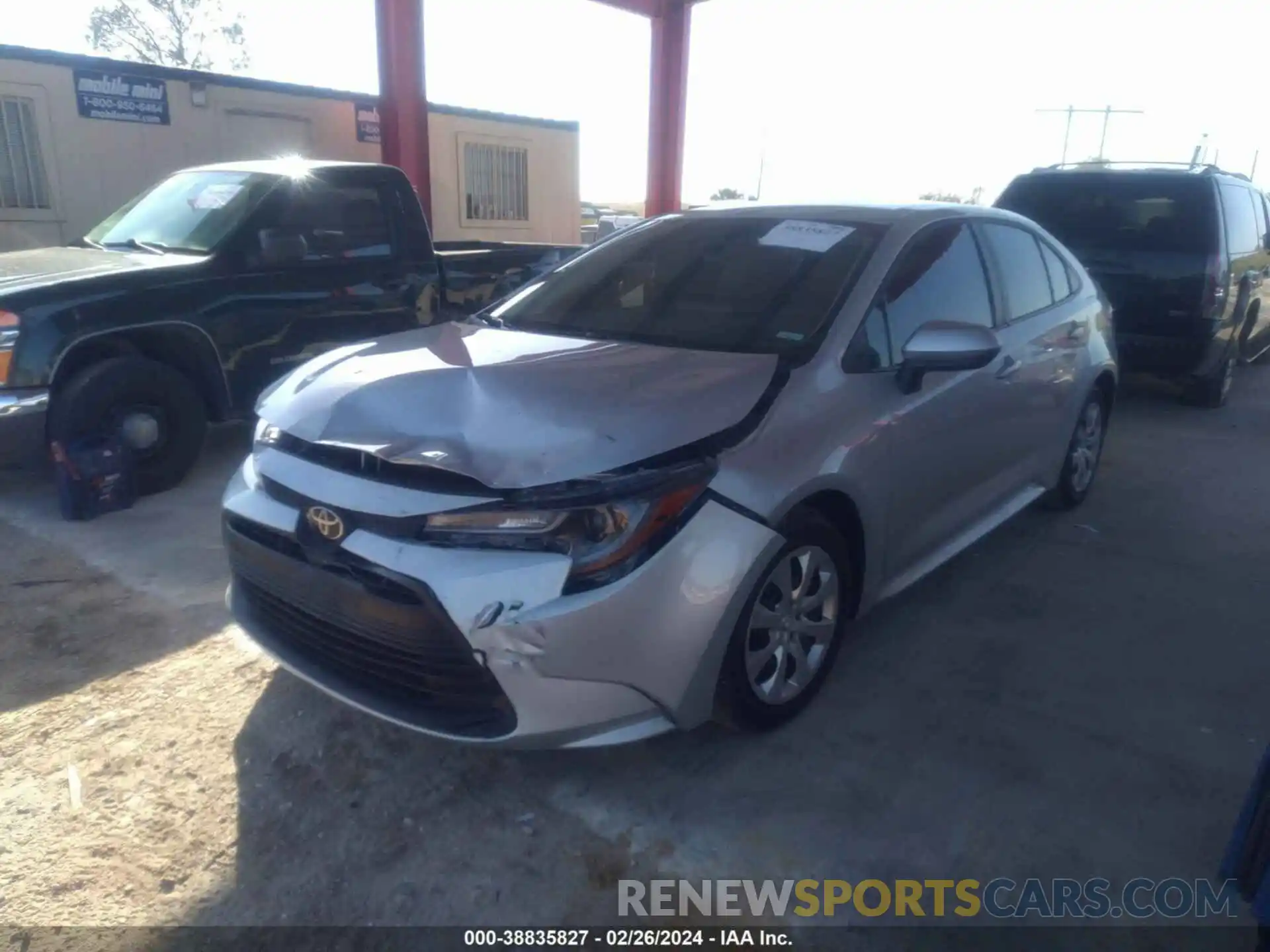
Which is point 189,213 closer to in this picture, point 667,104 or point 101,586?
point 101,586

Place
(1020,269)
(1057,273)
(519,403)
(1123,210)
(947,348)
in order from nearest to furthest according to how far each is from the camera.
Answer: (519,403) < (947,348) < (1020,269) < (1057,273) < (1123,210)

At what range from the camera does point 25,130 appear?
10688mm

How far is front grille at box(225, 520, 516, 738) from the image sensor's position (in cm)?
234

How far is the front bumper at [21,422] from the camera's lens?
4.40 meters

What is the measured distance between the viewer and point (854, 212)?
11.9 ft

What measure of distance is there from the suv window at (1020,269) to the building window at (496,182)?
11760mm

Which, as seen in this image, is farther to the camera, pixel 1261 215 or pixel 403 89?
pixel 1261 215

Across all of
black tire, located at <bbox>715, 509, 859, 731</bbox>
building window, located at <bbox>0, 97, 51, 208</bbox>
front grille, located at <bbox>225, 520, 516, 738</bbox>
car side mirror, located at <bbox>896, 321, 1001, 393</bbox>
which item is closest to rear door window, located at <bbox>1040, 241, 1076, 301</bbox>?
car side mirror, located at <bbox>896, 321, 1001, 393</bbox>

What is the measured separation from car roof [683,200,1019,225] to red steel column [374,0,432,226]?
4.26m

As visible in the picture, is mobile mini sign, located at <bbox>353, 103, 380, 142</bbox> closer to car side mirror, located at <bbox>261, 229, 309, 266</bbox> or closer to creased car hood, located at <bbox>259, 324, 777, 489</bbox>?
car side mirror, located at <bbox>261, 229, 309, 266</bbox>

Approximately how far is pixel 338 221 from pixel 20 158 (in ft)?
24.4

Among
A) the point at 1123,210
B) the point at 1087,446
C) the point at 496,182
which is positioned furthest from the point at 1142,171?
the point at 496,182

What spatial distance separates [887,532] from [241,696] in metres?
2.26

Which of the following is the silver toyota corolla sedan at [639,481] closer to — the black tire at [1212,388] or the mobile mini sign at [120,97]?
the black tire at [1212,388]
